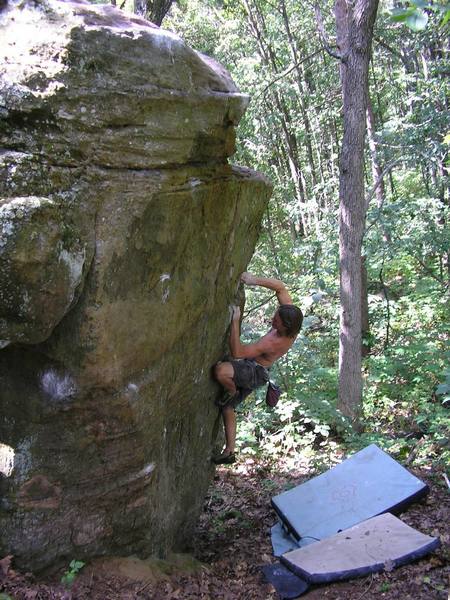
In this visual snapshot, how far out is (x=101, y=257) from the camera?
12.1ft

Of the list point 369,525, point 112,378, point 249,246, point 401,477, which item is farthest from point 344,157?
point 112,378

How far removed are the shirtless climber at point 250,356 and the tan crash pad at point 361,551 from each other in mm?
1571

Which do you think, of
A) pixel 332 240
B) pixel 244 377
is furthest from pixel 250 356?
pixel 332 240

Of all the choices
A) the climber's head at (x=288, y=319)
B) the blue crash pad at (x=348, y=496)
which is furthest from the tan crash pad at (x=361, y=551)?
the climber's head at (x=288, y=319)

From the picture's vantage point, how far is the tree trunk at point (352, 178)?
854cm

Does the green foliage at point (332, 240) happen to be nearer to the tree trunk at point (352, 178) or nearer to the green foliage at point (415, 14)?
the green foliage at point (415, 14)

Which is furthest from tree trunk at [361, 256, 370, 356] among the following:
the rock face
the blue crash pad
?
the rock face

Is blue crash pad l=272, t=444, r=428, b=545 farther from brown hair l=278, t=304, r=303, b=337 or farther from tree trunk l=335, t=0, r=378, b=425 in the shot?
tree trunk l=335, t=0, r=378, b=425

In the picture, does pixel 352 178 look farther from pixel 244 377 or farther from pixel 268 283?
pixel 244 377

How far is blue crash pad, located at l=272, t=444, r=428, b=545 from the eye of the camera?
5.88 meters

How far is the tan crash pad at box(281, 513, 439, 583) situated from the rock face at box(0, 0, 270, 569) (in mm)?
1464

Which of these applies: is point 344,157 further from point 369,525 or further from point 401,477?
point 369,525

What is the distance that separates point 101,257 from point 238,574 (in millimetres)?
3532

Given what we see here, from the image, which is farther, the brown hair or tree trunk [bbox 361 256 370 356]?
tree trunk [bbox 361 256 370 356]
